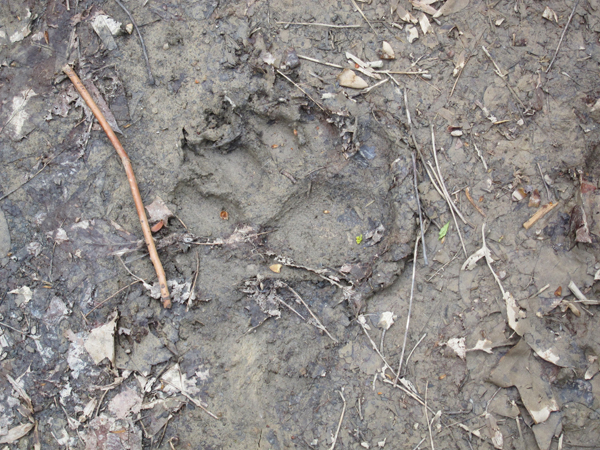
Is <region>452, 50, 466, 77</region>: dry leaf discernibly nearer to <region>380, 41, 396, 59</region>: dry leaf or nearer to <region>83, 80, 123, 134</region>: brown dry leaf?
Answer: <region>380, 41, 396, 59</region>: dry leaf

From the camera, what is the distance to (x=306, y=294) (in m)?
2.57

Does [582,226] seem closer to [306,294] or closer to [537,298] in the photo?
[537,298]

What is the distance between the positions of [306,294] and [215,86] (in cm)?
139

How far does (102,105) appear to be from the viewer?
101 inches

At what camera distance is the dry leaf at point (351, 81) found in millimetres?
2617

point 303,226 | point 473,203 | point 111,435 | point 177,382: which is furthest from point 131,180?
point 473,203

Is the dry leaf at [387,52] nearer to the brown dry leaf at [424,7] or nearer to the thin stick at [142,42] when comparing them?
the brown dry leaf at [424,7]

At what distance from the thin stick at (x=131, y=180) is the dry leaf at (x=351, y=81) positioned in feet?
4.53

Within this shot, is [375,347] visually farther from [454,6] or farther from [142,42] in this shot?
[142,42]

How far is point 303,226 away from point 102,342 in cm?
134

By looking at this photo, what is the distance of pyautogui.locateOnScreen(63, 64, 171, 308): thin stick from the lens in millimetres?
2396

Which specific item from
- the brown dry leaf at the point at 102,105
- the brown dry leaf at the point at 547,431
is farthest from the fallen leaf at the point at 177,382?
the brown dry leaf at the point at 547,431

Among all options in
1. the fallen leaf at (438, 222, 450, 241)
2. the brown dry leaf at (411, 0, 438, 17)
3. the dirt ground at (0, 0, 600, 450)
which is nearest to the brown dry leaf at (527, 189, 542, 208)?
the dirt ground at (0, 0, 600, 450)

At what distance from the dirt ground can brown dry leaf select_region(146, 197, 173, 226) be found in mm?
21
